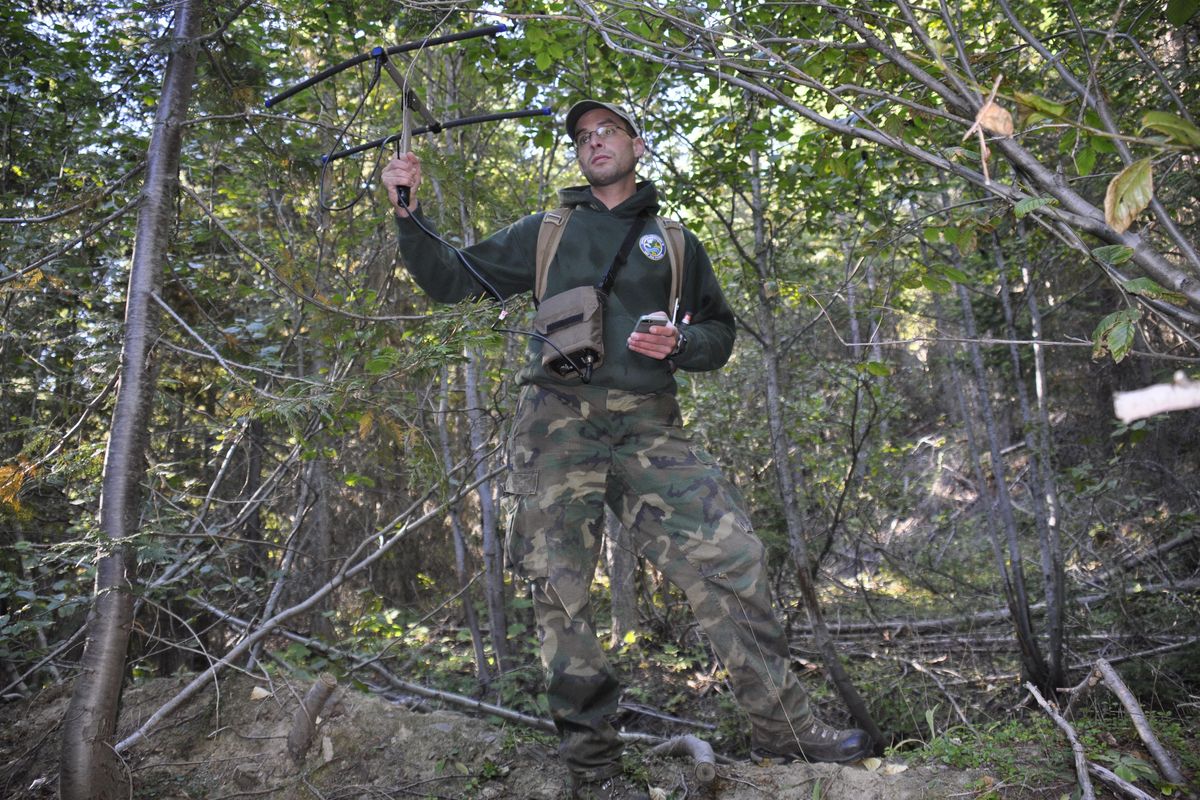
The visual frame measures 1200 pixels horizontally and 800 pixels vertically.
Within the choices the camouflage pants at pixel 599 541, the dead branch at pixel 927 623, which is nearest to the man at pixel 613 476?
the camouflage pants at pixel 599 541

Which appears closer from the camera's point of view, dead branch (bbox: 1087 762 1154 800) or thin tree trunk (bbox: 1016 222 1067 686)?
dead branch (bbox: 1087 762 1154 800)

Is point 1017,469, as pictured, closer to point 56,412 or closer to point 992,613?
point 992,613

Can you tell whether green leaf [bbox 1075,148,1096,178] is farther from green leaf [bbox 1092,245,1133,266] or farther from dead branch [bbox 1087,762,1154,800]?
dead branch [bbox 1087,762,1154,800]

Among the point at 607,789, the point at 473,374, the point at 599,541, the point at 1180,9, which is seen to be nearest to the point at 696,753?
the point at 607,789

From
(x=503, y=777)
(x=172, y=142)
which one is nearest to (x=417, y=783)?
(x=503, y=777)

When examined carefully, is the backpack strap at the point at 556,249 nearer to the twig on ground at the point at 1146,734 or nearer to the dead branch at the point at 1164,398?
the twig on ground at the point at 1146,734

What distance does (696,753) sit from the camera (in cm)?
324

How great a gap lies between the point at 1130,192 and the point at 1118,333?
396 mm

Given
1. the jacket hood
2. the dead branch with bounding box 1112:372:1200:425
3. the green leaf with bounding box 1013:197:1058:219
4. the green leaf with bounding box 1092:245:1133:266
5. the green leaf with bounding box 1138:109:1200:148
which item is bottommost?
the dead branch with bounding box 1112:372:1200:425

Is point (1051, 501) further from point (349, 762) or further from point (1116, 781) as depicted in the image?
point (349, 762)

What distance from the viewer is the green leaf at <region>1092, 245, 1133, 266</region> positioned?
181cm

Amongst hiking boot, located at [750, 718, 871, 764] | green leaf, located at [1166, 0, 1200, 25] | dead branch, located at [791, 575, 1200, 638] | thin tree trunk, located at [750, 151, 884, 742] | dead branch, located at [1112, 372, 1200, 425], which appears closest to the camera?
dead branch, located at [1112, 372, 1200, 425]

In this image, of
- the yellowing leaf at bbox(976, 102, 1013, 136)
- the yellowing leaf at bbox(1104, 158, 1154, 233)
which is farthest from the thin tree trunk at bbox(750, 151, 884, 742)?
the yellowing leaf at bbox(1104, 158, 1154, 233)

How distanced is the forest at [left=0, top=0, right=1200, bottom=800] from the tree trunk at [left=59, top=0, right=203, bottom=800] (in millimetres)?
14
